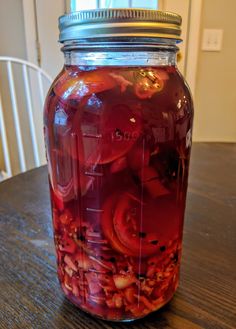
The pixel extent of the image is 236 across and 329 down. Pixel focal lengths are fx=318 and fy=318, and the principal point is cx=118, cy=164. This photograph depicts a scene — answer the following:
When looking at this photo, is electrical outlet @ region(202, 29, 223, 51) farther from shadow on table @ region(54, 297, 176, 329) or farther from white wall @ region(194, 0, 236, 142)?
shadow on table @ region(54, 297, 176, 329)

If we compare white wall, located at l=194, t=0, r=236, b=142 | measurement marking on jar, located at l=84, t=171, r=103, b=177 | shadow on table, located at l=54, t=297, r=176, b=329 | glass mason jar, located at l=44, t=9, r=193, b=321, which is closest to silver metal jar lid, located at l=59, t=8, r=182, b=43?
glass mason jar, located at l=44, t=9, r=193, b=321

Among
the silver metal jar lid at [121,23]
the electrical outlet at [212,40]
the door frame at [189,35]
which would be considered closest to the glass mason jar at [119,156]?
the silver metal jar lid at [121,23]

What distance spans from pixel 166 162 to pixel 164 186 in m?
0.03

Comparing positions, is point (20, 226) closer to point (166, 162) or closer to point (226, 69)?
point (166, 162)

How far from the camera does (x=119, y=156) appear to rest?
1.03ft

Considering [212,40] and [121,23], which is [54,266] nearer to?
[121,23]

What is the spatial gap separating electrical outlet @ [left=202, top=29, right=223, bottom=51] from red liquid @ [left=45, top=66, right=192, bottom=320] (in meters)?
1.56

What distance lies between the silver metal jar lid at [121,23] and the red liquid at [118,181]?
36 mm

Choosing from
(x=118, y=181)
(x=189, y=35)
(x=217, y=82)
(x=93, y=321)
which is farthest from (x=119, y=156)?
(x=217, y=82)

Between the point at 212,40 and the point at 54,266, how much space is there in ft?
5.40

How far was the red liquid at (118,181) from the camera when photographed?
31 cm

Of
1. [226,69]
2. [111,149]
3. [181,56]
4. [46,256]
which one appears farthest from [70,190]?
[226,69]

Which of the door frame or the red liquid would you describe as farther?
the door frame

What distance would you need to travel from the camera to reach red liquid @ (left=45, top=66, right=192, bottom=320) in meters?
0.31
